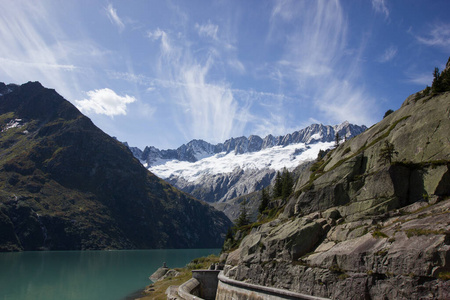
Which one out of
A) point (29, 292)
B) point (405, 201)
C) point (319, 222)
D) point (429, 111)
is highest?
point (429, 111)

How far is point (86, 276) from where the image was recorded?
92625 mm

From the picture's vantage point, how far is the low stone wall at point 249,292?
26.2 metres

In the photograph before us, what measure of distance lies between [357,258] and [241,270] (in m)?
17.5

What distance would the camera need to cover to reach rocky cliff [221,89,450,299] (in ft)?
65.3

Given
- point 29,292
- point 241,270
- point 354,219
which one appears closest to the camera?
point 354,219

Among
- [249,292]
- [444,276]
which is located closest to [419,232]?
[444,276]

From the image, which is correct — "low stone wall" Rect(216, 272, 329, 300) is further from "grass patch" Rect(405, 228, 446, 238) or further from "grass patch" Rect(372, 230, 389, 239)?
"grass patch" Rect(405, 228, 446, 238)

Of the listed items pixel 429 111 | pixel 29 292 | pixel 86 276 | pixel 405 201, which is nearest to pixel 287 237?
pixel 405 201

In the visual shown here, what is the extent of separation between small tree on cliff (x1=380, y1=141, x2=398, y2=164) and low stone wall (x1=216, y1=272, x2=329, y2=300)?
16.4 meters

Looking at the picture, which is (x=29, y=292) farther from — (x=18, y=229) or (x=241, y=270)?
(x=18, y=229)

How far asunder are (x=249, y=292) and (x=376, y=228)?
572 inches

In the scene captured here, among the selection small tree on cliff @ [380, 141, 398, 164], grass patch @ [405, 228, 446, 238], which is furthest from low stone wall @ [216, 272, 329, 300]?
small tree on cliff @ [380, 141, 398, 164]

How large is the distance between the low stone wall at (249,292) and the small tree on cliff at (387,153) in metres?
16.4

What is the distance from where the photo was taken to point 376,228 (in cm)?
2533
